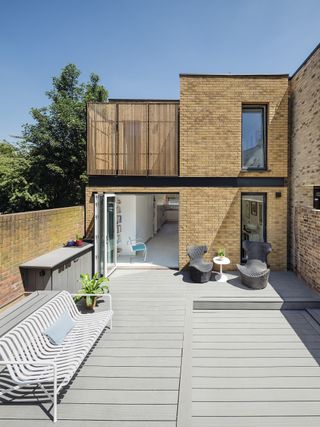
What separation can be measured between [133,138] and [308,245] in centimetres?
613

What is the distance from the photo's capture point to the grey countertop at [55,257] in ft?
17.5

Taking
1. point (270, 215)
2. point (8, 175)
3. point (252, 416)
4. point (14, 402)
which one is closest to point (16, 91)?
point (8, 175)

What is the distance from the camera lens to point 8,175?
13445 mm

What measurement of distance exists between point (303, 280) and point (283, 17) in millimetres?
7505

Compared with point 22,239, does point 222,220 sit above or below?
above

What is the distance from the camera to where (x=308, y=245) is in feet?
22.5

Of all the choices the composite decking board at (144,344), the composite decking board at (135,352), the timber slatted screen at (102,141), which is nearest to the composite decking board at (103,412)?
the composite decking board at (135,352)

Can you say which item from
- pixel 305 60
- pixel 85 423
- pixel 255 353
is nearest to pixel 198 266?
pixel 255 353

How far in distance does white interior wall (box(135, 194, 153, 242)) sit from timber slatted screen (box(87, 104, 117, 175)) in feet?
7.57

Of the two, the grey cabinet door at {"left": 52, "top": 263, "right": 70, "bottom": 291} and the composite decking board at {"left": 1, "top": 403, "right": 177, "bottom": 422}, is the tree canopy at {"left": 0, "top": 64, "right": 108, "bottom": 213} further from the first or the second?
the composite decking board at {"left": 1, "top": 403, "right": 177, "bottom": 422}

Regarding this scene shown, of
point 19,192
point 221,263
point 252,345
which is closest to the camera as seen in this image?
point 252,345

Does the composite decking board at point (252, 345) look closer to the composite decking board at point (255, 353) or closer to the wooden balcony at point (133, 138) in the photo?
the composite decking board at point (255, 353)

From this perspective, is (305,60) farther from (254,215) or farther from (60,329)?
(60,329)

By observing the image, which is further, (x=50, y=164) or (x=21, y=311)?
(x=50, y=164)
